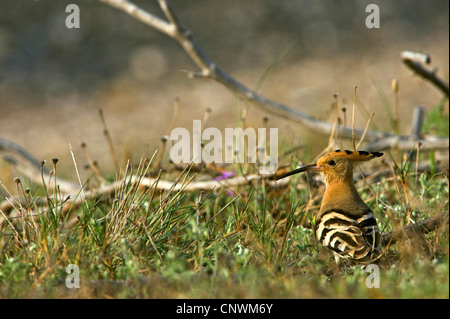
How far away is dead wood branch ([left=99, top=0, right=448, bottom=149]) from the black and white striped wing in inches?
49.1

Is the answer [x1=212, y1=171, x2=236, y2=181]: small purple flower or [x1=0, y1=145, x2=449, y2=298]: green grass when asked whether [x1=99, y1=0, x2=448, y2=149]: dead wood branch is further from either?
[x1=0, y1=145, x2=449, y2=298]: green grass

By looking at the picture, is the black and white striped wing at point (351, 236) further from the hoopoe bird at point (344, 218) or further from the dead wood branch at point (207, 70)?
Answer: the dead wood branch at point (207, 70)

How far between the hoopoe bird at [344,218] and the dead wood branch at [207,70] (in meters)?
0.98

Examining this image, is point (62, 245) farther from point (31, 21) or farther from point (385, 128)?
point (31, 21)

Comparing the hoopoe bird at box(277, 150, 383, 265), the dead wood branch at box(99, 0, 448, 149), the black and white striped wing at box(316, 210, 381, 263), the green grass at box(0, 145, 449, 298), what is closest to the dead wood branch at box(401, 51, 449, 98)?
the dead wood branch at box(99, 0, 448, 149)

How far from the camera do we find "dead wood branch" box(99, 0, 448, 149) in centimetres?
363

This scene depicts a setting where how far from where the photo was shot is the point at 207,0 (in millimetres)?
9828

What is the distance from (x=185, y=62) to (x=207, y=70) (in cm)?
521

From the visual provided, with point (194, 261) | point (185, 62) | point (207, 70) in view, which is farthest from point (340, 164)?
point (185, 62)

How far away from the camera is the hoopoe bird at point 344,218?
2.23 meters

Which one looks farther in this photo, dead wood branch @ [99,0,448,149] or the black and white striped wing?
dead wood branch @ [99,0,448,149]

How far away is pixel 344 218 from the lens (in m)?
2.30

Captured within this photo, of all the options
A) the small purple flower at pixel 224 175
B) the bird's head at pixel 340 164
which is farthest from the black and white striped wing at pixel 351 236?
the small purple flower at pixel 224 175

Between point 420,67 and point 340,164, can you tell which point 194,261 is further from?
point 420,67
